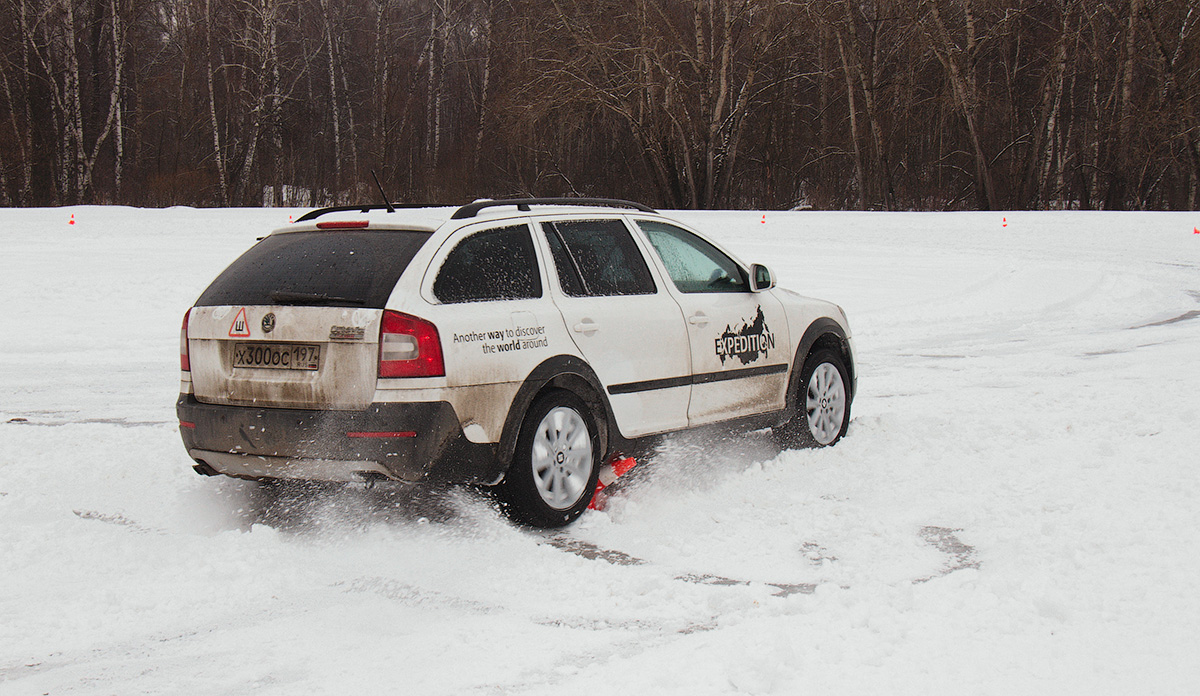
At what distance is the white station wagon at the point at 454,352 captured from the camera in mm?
4738

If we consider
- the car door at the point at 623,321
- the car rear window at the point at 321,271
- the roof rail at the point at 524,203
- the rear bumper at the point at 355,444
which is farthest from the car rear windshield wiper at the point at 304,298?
the car door at the point at 623,321

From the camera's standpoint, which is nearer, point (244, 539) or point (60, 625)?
point (60, 625)

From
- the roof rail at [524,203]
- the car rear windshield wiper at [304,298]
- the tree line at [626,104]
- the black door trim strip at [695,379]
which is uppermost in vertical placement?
the tree line at [626,104]

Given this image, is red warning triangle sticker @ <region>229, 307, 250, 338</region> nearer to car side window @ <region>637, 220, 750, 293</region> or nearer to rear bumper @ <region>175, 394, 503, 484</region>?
rear bumper @ <region>175, 394, 503, 484</region>

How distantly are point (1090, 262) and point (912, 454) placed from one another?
52.5 feet

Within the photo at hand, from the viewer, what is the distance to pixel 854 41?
1312 inches

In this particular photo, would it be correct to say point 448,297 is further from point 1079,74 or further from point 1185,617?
point 1079,74

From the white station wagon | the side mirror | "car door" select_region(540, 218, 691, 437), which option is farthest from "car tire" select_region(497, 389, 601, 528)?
the side mirror

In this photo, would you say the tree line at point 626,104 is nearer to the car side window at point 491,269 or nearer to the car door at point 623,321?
the car door at point 623,321

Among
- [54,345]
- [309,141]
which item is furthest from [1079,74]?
[54,345]

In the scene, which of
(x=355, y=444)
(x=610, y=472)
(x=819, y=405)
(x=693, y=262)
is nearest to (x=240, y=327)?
(x=355, y=444)

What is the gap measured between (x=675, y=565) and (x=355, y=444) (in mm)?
1486

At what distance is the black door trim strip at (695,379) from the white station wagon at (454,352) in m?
0.01

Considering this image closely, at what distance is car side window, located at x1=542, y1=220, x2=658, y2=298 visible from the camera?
221 inches
